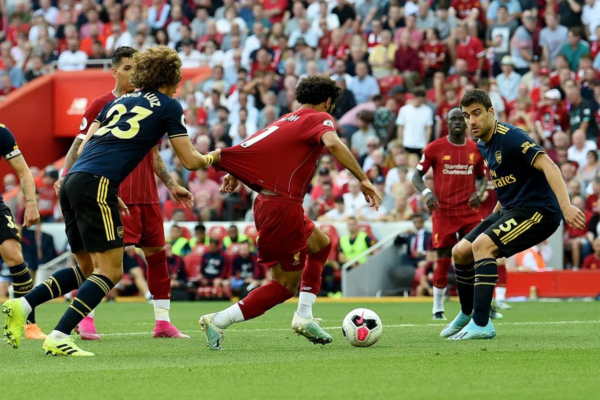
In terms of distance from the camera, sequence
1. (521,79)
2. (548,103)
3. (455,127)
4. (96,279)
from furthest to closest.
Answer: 1. (521,79)
2. (548,103)
3. (455,127)
4. (96,279)

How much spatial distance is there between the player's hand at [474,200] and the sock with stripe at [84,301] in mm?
6137

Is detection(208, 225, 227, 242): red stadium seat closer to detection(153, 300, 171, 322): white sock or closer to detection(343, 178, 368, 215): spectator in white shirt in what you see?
detection(343, 178, 368, 215): spectator in white shirt

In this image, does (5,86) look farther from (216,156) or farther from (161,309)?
(216,156)

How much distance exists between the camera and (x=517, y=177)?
9617 mm

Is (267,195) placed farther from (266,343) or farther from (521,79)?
(521,79)

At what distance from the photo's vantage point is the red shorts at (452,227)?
44.7 feet

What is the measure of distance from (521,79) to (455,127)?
9.31 m

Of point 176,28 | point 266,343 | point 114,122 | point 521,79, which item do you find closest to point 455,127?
point 266,343

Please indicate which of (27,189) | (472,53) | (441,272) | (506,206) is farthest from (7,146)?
(472,53)

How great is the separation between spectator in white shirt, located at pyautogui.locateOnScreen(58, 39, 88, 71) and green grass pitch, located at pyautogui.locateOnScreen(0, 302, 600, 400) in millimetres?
18484

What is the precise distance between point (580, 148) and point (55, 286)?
13.3 metres

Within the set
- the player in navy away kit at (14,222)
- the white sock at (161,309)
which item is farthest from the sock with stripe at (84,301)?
the white sock at (161,309)

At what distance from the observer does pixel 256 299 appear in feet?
29.2

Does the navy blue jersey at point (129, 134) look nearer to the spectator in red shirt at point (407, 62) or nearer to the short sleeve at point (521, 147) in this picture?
the short sleeve at point (521, 147)
